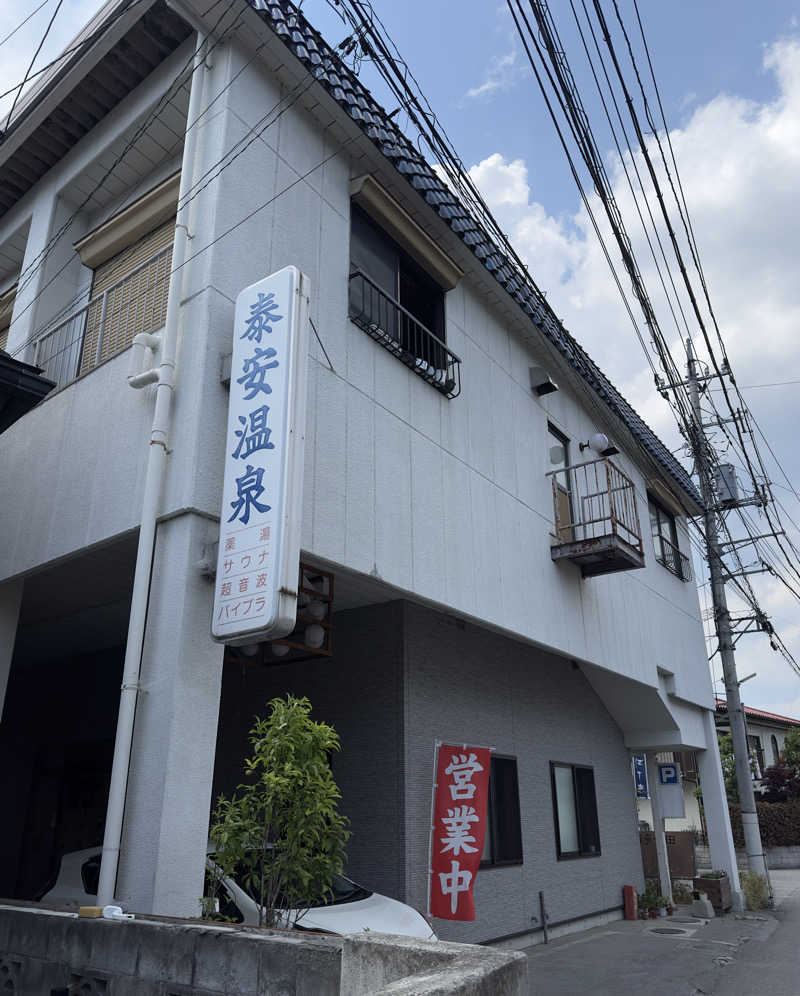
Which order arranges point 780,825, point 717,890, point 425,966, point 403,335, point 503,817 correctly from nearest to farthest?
point 425,966
point 403,335
point 503,817
point 717,890
point 780,825

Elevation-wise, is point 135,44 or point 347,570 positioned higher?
point 135,44

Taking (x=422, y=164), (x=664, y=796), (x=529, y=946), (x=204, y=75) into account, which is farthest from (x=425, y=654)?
(x=664, y=796)

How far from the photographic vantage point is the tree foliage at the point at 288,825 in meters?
4.85

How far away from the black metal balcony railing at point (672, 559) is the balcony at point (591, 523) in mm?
2778

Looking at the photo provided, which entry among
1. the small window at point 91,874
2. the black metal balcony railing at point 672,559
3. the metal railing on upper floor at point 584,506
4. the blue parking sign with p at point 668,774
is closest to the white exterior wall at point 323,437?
the metal railing on upper floor at point 584,506

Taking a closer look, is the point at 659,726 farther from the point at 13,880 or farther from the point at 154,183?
the point at 154,183

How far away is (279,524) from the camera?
205 inches

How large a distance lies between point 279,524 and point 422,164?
5.77 meters

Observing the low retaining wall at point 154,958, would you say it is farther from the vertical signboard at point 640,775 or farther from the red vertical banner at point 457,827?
the vertical signboard at point 640,775

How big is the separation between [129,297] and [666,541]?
12.4 m

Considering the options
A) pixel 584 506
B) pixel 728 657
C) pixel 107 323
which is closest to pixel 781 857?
pixel 728 657

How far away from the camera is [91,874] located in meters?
6.70

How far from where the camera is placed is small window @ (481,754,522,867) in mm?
9906

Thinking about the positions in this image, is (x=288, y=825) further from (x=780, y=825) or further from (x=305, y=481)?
(x=780, y=825)
